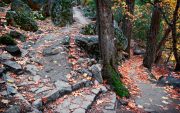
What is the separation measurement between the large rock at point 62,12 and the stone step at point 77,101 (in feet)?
25.8

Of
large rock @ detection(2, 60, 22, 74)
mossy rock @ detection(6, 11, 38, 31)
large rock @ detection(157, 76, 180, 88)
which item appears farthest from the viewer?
mossy rock @ detection(6, 11, 38, 31)

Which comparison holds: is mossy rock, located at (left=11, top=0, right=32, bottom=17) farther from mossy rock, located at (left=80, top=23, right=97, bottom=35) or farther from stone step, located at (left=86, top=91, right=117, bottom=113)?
stone step, located at (left=86, top=91, right=117, bottom=113)

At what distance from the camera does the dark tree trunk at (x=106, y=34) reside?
8.20 m

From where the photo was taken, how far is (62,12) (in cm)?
1529

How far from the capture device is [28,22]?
518 inches

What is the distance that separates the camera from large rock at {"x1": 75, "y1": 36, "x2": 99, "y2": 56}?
11.0m

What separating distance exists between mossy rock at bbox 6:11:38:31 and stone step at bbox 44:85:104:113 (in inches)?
248

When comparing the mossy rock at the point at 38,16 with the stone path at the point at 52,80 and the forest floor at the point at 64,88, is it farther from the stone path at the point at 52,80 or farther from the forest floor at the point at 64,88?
the stone path at the point at 52,80

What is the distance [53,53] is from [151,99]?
4048mm

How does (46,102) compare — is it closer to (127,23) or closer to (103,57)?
(103,57)

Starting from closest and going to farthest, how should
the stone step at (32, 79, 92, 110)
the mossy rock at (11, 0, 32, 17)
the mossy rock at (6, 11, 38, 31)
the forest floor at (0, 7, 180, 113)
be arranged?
1. the stone step at (32, 79, 92, 110)
2. the forest floor at (0, 7, 180, 113)
3. the mossy rock at (6, 11, 38, 31)
4. the mossy rock at (11, 0, 32, 17)

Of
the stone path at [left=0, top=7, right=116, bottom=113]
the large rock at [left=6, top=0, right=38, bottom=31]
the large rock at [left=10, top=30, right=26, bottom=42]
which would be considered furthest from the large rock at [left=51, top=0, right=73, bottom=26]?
the stone path at [left=0, top=7, right=116, bottom=113]

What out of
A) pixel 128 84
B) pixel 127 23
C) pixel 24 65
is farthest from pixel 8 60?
pixel 127 23

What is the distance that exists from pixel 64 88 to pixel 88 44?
155 inches
